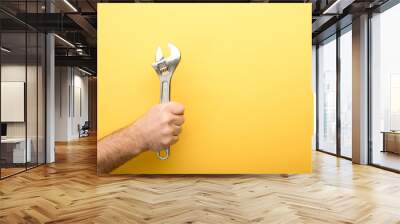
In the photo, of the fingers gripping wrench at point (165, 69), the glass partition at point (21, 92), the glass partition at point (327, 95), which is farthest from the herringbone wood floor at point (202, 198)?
the glass partition at point (327, 95)

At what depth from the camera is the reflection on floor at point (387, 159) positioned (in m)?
5.61

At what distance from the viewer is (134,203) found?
11.4ft

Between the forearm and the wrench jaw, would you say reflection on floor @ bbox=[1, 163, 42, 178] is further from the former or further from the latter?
the wrench jaw

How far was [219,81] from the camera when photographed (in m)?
4.46

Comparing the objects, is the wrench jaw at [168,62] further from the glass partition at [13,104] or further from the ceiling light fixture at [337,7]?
the ceiling light fixture at [337,7]

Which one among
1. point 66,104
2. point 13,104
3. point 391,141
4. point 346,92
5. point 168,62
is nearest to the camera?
point 168,62

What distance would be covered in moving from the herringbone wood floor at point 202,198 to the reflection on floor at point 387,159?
1.70 ft

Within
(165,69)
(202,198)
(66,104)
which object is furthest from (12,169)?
(66,104)

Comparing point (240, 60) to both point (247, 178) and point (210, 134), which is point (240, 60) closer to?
point (210, 134)

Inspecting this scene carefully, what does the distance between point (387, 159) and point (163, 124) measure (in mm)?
3868

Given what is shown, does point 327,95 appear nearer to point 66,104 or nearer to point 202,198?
point 202,198

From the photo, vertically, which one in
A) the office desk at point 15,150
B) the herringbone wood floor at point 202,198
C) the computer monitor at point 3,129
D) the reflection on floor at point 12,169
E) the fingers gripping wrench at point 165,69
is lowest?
the herringbone wood floor at point 202,198

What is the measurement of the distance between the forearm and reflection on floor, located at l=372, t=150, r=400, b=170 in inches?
152

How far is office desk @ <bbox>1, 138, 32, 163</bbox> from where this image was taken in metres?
5.24
